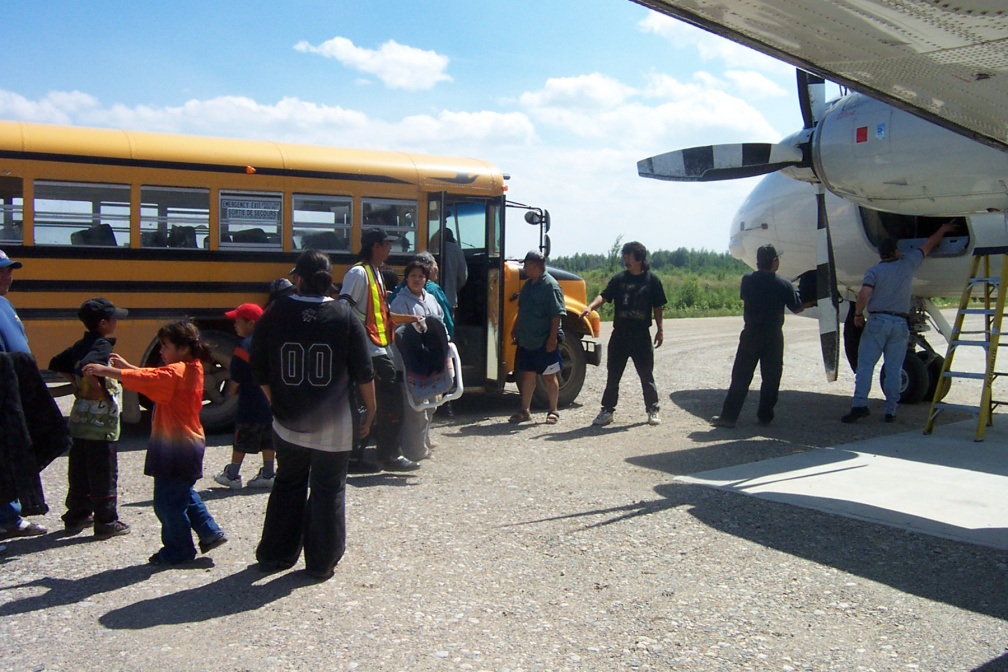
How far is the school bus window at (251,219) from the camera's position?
7.99 metres

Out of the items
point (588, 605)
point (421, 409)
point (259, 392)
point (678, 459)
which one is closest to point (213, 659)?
point (588, 605)

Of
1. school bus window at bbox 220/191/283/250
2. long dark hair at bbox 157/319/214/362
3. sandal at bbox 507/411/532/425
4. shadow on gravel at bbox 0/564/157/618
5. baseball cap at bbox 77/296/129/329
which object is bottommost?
shadow on gravel at bbox 0/564/157/618

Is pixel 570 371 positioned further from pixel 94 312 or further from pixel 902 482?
pixel 94 312

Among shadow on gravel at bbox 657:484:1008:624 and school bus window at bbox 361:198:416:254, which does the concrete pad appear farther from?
school bus window at bbox 361:198:416:254

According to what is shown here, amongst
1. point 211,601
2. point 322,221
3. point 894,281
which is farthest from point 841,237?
point 211,601

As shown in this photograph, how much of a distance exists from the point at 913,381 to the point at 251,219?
7.66 meters

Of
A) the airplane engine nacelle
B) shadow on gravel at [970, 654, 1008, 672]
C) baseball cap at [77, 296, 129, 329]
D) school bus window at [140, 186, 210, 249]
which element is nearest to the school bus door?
school bus window at [140, 186, 210, 249]

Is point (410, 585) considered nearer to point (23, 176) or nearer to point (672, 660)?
point (672, 660)

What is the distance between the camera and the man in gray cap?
8359mm

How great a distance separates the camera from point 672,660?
11.1 ft

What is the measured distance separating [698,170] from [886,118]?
1.65m

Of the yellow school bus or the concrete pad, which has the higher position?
the yellow school bus

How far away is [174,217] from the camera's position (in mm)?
7848

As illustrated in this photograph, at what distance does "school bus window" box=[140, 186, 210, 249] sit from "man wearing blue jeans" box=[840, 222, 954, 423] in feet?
21.3
